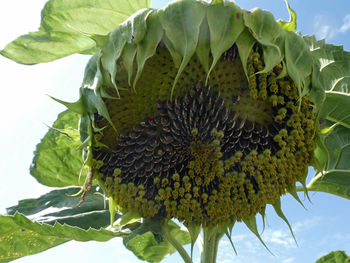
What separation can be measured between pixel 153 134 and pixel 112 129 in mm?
157

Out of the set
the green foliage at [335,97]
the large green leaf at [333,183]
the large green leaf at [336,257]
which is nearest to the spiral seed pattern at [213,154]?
the green foliage at [335,97]

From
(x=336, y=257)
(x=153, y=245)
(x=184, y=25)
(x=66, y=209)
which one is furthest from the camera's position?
(x=336, y=257)

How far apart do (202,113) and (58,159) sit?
1.17 m

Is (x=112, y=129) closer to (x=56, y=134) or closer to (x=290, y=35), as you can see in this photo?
(x=290, y=35)

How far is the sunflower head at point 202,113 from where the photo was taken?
144cm

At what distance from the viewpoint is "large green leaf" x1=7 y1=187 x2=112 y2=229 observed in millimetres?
2178

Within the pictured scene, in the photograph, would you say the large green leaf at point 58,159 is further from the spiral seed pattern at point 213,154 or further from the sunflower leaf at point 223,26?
the sunflower leaf at point 223,26

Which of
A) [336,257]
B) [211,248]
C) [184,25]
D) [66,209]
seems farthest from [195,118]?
[336,257]

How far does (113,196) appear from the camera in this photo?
1.68m

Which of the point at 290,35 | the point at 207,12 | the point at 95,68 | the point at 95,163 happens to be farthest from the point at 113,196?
the point at 290,35

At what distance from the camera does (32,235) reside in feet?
5.71

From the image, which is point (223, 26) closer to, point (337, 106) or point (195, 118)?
point (195, 118)

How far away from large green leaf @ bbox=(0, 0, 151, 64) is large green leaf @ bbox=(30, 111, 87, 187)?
0.44m

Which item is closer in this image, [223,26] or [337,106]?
[223,26]
